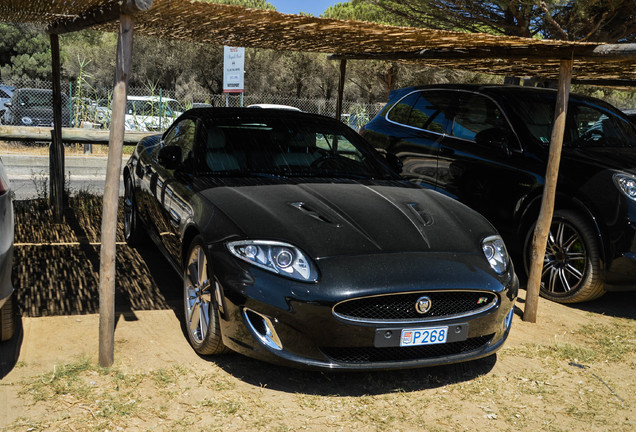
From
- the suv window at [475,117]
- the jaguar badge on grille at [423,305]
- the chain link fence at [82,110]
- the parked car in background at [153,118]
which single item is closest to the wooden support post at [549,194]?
the suv window at [475,117]

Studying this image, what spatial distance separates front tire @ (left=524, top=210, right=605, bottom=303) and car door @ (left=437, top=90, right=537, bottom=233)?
0.45 metres

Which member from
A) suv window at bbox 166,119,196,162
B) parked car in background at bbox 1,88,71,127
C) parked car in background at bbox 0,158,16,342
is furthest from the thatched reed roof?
parked car in background at bbox 1,88,71,127

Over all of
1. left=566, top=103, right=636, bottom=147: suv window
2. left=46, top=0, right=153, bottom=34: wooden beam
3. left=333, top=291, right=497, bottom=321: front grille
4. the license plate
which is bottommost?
the license plate

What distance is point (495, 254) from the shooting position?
432cm

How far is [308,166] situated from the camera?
525cm

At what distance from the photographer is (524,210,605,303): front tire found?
567 cm

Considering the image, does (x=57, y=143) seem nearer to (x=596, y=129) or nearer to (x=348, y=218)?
(x=348, y=218)

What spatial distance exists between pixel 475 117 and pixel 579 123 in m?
1.02

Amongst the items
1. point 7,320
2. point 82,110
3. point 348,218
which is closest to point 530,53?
point 348,218

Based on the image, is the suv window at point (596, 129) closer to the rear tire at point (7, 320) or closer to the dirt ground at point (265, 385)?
the dirt ground at point (265, 385)

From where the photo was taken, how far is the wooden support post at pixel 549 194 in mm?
5312

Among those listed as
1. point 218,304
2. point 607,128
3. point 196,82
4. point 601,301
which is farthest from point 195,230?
point 196,82

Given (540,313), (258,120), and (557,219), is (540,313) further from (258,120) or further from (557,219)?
(258,120)

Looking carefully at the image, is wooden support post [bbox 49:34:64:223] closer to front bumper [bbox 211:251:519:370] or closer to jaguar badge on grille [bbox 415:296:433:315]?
front bumper [bbox 211:251:519:370]
